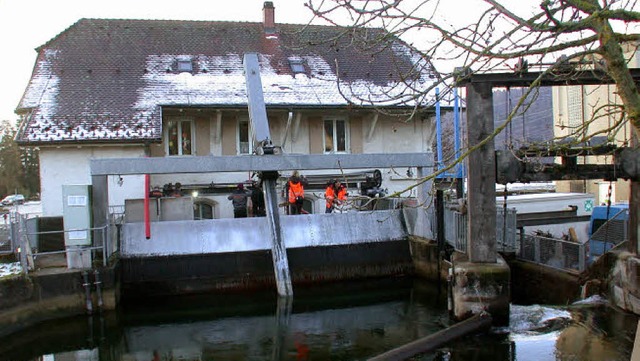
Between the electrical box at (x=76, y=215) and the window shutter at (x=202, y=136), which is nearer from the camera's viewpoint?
the electrical box at (x=76, y=215)

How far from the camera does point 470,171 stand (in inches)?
393

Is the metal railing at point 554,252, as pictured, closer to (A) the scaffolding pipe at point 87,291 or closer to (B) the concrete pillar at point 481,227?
(B) the concrete pillar at point 481,227

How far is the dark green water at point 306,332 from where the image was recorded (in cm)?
959

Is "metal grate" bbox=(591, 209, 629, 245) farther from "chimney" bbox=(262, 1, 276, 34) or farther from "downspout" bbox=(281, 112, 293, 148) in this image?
"chimney" bbox=(262, 1, 276, 34)

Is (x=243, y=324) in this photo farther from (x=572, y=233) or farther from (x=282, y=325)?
(x=572, y=233)

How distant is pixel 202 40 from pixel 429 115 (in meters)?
9.58

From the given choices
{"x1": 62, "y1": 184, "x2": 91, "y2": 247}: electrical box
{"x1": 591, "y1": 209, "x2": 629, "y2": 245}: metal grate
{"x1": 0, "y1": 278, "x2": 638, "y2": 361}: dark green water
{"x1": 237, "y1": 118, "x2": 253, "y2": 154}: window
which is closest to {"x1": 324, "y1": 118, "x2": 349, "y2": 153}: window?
{"x1": 237, "y1": 118, "x2": 253, "y2": 154}: window

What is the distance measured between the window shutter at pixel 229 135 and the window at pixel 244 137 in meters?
0.18

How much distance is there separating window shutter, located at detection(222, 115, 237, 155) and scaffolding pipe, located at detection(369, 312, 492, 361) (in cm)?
Result: 1195

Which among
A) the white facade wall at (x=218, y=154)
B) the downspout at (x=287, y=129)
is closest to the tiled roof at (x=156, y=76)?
the downspout at (x=287, y=129)

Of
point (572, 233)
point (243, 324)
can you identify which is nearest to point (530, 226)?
point (572, 233)

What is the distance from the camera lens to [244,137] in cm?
2011

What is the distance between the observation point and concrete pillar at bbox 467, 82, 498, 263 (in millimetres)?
9898

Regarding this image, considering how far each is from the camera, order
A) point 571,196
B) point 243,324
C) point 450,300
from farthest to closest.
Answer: point 571,196
point 243,324
point 450,300
